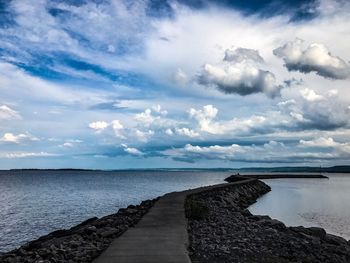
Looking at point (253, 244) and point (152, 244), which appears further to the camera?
point (253, 244)

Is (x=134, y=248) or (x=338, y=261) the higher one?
(x=134, y=248)

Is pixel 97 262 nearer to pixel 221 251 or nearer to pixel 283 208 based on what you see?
pixel 221 251

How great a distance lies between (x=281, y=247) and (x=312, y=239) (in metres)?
2.60

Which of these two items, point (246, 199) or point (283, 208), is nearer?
point (283, 208)

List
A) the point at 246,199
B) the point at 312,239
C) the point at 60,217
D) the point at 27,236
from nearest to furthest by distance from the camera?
the point at 312,239, the point at 27,236, the point at 60,217, the point at 246,199

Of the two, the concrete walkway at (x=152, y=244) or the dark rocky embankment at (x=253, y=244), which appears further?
the dark rocky embankment at (x=253, y=244)

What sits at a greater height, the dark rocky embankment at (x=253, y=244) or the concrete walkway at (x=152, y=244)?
the concrete walkway at (x=152, y=244)

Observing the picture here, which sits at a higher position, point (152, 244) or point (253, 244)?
point (152, 244)

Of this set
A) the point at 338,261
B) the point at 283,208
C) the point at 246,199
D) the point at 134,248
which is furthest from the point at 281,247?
the point at 246,199

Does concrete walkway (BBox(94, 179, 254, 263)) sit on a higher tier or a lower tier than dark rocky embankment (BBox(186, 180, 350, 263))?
higher

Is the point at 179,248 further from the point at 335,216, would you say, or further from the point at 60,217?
the point at 60,217

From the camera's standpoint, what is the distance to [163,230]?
1141 centimetres

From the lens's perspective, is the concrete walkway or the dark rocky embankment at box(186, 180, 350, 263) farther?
the dark rocky embankment at box(186, 180, 350, 263)

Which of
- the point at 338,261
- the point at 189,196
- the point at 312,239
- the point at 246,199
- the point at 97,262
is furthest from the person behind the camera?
the point at 246,199
